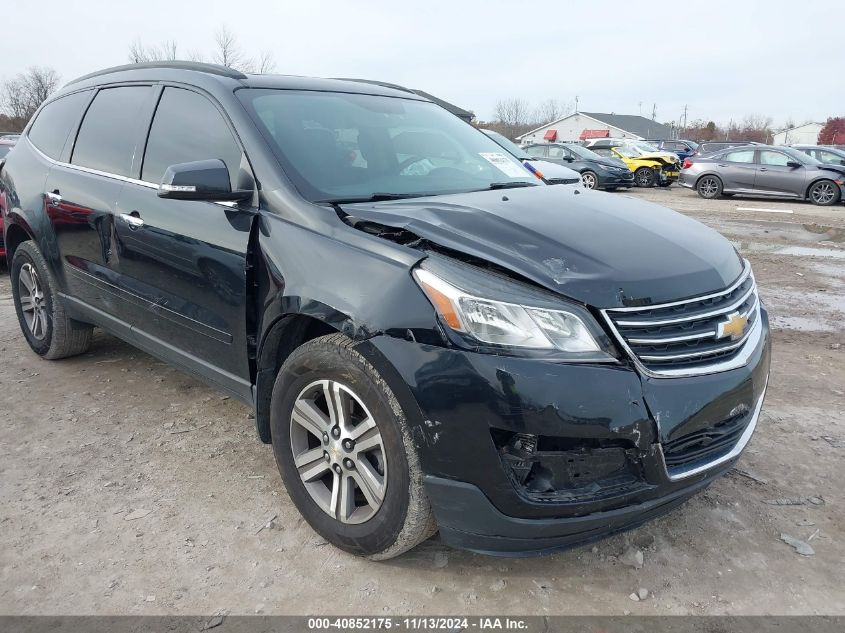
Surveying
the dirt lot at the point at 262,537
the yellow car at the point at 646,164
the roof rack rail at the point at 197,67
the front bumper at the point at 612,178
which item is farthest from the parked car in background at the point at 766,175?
the roof rack rail at the point at 197,67

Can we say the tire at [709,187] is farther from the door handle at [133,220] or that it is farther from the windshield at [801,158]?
the door handle at [133,220]

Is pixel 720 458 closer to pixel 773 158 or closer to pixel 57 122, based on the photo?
pixel 57 122

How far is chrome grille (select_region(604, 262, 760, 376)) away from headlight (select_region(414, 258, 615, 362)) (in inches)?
4.2

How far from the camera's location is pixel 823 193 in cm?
1575

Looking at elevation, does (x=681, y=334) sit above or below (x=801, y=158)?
above

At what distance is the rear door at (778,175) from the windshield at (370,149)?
49.8ft

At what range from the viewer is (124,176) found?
3455 mm

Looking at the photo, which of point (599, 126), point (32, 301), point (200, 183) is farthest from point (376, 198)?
point (599, 126)

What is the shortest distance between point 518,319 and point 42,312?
3.81m

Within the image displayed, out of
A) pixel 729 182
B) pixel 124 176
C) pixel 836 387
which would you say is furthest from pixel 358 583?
pixel 729 182

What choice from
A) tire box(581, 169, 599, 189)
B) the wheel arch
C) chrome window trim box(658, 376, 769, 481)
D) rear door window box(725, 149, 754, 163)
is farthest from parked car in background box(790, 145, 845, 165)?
chrome window trim box(658, 376, 769, 481)

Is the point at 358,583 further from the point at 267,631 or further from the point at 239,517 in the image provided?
the point at 239,517

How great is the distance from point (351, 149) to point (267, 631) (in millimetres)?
1982

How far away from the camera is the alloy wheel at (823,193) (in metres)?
15.6
